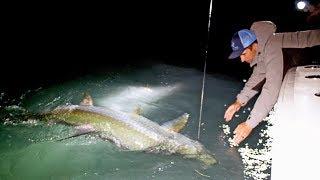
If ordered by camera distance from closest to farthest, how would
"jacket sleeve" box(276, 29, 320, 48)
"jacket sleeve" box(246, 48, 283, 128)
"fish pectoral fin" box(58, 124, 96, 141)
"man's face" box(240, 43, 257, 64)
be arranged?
"jacket sleeve" box(246, 48, 283, 128)
"man's face" box(240, 43, 257, 64)
"jacket sleeve" box(276, 29, 320, 48)
"fish pectoral fin" box(58, 124, 96, 141)

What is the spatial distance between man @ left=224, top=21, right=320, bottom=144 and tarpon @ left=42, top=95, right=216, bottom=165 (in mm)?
797

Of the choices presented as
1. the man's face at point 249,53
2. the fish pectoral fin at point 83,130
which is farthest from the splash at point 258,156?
the fish pectoral fin at point 83,130

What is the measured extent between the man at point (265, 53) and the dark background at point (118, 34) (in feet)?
5.24

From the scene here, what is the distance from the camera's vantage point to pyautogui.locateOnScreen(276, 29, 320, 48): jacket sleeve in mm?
5305

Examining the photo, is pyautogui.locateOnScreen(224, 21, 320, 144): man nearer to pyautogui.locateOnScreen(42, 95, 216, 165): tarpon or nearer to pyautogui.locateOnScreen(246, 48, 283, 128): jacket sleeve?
pyautogui.locateOnScreen(246, 48, 283, 128): jacket sleeve

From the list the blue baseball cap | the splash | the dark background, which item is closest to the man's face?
the blue baseball cap

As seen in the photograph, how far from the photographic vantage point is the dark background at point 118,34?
33.3 ft

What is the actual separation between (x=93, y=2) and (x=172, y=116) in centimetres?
1145

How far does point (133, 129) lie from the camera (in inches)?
225

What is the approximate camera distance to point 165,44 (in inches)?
500

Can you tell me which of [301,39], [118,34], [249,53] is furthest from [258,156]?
[118,34]

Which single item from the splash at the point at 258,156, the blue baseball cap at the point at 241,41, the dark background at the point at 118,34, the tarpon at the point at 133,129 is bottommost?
the splash at the point at 258,156

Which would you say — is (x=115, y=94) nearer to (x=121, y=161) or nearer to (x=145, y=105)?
(x=145, y=105)

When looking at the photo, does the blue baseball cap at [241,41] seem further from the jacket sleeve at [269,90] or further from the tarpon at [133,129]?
the tarpon at [133,129]
